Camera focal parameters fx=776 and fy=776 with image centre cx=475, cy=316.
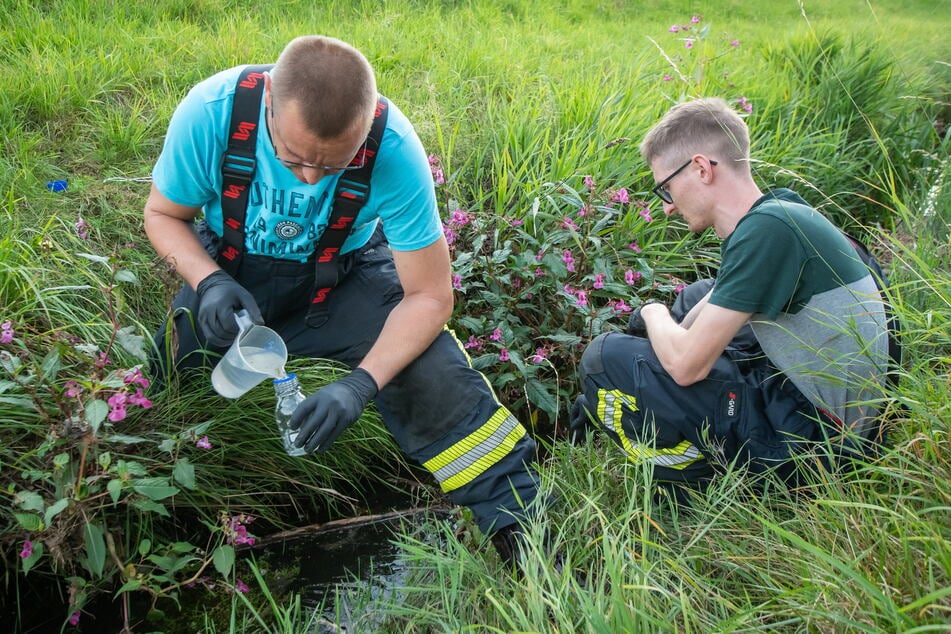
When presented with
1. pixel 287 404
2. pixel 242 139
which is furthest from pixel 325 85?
pixel 287 404

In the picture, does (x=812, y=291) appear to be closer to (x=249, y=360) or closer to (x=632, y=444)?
(x=632, y=444)

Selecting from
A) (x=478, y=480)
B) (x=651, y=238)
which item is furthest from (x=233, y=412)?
(x=651, y=238)

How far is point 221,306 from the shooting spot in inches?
94.1

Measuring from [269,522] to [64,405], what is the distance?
987 mm

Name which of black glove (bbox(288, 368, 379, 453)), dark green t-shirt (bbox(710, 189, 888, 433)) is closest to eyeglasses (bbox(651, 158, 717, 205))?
dark green t-shirt (bbox(710, 189, 888, 433))

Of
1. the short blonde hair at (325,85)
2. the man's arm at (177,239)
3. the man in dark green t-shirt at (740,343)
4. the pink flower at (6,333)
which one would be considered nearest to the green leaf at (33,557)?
the pink flower at (6,333)

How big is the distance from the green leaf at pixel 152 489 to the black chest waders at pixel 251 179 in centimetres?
81

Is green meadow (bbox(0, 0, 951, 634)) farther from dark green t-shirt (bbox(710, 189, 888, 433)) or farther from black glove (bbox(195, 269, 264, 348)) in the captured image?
black glove (bbox(195, 269, 264, 348))

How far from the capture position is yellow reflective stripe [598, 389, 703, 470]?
253 centimetres

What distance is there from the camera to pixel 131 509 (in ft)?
8.11

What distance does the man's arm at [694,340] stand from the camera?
232 centimetres

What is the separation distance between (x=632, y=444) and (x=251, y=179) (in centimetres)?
151

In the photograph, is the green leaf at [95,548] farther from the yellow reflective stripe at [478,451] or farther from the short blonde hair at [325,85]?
the short blonde hair at [325,85]

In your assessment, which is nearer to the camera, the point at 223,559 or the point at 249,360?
the point at 223,559
